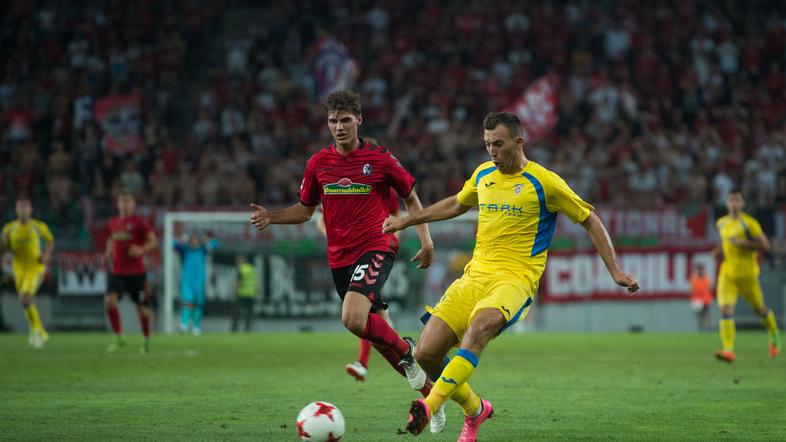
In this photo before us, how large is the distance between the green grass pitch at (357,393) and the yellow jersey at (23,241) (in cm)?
152

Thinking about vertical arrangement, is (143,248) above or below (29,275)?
above

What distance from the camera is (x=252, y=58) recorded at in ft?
107

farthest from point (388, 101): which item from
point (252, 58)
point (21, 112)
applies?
point (21, 112)

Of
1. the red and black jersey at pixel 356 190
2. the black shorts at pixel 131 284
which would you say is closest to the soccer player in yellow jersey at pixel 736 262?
the red and black jersey at pixel 356 190

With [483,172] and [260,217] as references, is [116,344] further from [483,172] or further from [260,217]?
[483,172]

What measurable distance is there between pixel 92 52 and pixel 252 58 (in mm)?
4367

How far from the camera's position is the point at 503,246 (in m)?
8.53

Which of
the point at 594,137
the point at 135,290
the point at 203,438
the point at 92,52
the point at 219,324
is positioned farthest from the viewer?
the point at 92,52

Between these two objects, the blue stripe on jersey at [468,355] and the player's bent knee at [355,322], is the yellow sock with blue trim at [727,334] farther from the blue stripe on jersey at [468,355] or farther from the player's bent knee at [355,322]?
the blue stripe on jersey at [468,355]

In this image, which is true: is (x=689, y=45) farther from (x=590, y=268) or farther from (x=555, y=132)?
(x=590, y=268)

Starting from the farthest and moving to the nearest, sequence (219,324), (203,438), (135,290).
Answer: (219,324) → (135,290) → (203,438)

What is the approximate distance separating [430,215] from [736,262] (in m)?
10.2

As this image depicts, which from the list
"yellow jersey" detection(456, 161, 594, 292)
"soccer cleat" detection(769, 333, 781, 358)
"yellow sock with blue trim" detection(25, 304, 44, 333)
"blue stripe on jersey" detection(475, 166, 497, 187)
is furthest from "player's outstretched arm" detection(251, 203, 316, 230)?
"yellow sock with blue trim" detection(25, 304, 44, 333)

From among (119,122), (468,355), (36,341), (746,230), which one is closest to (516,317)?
(468,355)
